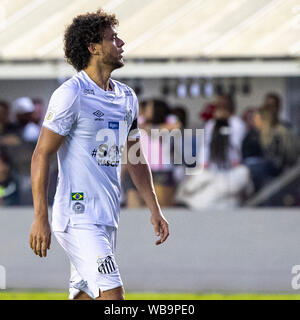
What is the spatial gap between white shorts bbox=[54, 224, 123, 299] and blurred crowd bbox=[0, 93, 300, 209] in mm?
4659

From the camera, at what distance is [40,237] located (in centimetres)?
487

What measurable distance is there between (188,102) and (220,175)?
1.07 m

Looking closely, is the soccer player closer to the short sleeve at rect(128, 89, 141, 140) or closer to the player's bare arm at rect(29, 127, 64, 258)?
the player's bare arm at rect(29, 127, 64, 258)

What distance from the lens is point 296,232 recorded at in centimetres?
993

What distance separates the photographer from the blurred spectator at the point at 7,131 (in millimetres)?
10242

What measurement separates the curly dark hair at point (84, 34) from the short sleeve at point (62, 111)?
13.9 inches

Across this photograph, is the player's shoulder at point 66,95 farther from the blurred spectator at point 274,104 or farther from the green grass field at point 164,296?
the blurred spectator at point 274,104

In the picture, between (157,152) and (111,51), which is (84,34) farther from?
(157,152)

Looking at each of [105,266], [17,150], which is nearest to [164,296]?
[17,150]

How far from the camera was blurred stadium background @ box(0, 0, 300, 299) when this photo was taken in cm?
1000

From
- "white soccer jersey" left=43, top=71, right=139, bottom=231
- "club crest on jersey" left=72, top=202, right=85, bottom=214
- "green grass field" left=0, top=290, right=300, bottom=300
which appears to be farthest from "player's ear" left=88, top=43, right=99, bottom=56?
"green grass field" left=0, top=290, right=300, bottom=300
